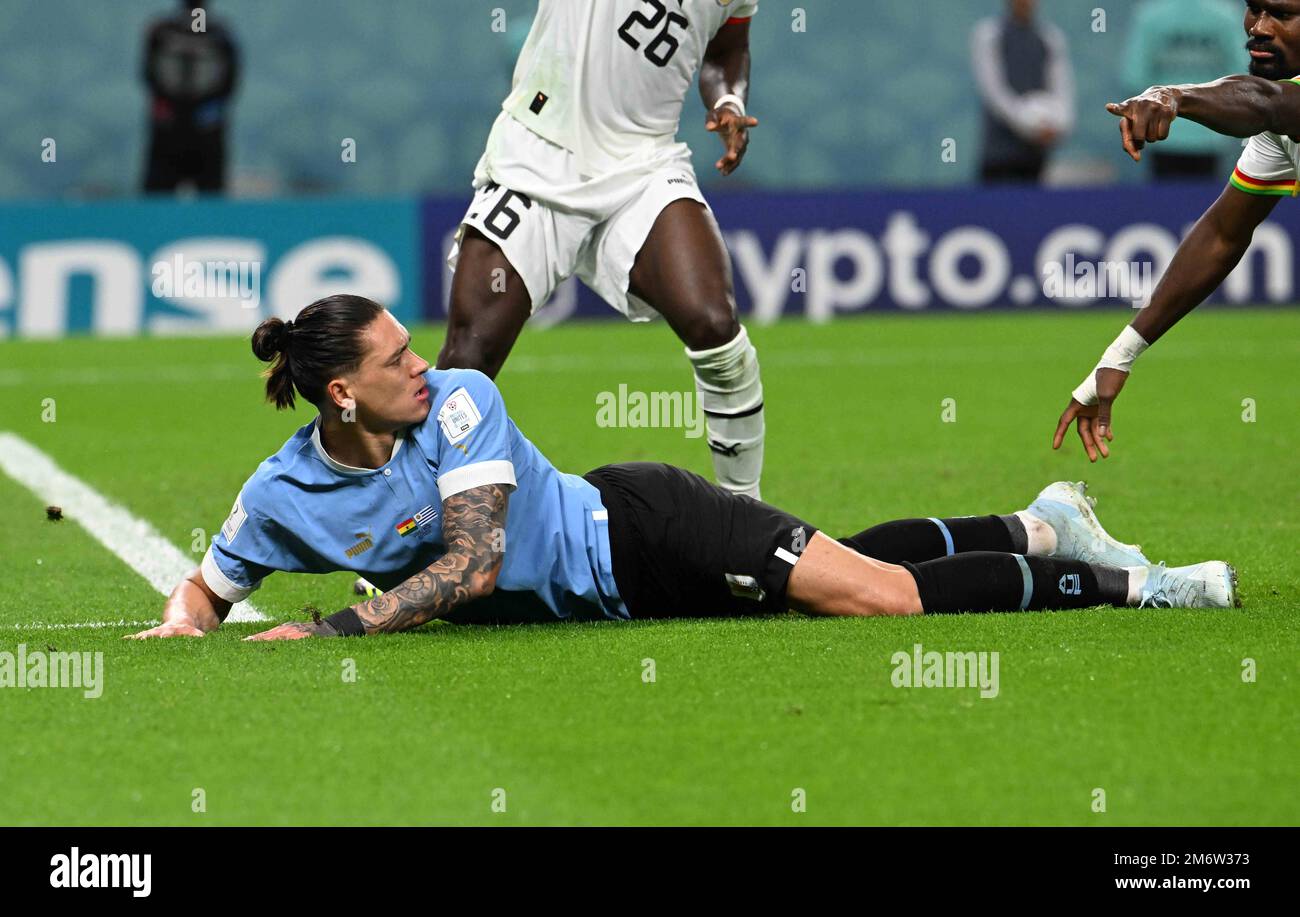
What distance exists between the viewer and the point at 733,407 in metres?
6.92

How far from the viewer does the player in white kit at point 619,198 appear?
6.70m

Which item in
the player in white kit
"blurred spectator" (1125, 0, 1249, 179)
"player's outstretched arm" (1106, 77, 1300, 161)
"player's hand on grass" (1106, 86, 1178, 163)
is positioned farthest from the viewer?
"blurred spectator" (1125, 0, 1249, 179)

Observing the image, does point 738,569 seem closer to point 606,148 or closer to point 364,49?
point 606,148

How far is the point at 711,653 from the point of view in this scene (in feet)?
17.2

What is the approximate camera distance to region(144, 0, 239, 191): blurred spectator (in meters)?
17.3

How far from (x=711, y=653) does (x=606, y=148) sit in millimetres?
2439

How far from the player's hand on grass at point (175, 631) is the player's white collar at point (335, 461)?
0.65 meters

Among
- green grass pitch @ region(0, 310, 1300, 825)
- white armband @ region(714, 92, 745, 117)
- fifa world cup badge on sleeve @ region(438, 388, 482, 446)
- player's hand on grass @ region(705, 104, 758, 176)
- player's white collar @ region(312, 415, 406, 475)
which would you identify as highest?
white armband @ region(714, 92, 745, 117)

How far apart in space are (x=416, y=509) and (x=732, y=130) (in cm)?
211

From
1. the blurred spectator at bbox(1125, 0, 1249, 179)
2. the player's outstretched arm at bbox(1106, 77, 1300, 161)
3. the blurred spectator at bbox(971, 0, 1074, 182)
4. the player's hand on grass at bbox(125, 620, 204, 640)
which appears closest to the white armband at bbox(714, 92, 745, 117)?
the player's outstretched arm at bbox(1106, 77, 1300, 161)

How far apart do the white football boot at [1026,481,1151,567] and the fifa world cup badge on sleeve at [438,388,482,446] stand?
1.76m

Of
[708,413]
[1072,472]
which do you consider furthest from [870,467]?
[708,413]

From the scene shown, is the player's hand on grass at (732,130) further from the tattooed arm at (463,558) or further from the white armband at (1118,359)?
the tattooed arm at (463,558)

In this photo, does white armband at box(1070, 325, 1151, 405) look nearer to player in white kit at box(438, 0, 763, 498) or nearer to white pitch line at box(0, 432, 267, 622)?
player in white kit at box(438, 0, 763, 498)
